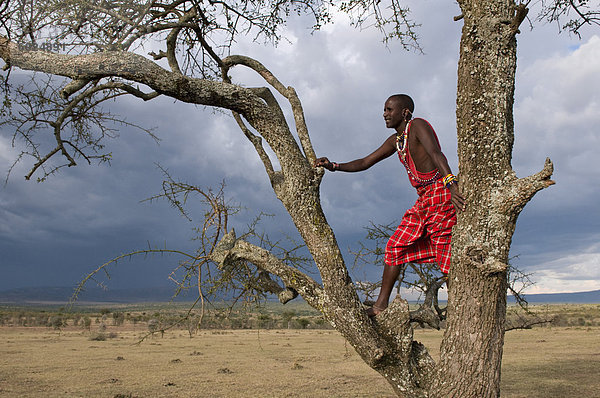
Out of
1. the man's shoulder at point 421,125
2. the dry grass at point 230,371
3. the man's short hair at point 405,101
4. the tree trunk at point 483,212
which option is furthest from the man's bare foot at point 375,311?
the dry grass at point 230,371

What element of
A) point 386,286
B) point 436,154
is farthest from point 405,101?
point 386,286

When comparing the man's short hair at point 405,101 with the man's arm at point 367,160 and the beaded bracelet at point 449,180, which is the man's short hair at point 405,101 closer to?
the man's arm at point 367,160

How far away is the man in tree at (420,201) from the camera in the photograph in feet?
13.0

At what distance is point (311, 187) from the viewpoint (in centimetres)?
425

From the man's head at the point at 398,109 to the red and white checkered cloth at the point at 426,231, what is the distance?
62 cm

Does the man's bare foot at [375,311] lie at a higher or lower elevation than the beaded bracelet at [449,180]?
lower

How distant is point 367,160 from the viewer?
4.62m

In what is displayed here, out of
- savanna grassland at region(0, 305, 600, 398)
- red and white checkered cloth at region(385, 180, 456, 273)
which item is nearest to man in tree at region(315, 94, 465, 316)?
red and white checkered cloth at region(385, 180, 456, 273)

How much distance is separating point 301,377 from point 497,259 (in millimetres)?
12394

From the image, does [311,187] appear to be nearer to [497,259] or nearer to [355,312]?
[355,312]

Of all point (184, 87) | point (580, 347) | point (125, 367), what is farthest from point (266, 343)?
point (184, 87)

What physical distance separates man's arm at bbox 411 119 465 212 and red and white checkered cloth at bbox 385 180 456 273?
0.48ft

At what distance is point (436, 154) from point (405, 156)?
0.39 meters

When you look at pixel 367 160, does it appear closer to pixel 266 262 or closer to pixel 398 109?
pixel 398 109
